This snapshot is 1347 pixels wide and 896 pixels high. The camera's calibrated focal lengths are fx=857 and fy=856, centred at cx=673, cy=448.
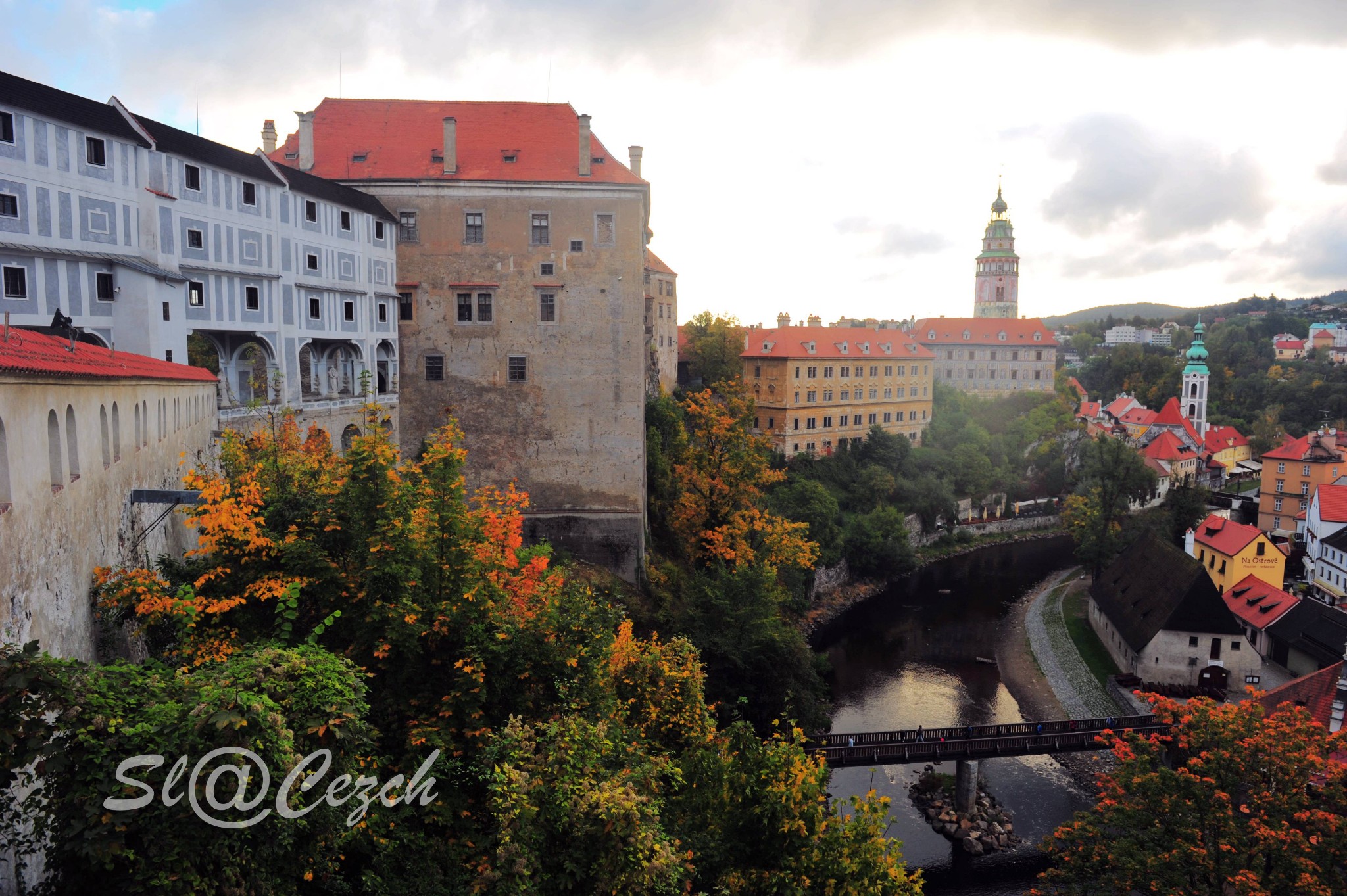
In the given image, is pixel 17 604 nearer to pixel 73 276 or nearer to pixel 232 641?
pixel 232 641

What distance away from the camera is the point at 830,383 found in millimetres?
63469

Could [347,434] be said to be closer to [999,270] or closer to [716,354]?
[716,354]

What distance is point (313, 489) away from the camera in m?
14.4

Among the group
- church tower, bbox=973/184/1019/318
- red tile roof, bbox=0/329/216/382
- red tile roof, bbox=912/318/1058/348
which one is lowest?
red tile roof, bbox=0/329/216/382

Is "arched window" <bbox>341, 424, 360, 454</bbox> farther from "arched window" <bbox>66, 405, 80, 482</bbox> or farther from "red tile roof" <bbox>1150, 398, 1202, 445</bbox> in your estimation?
"red tile roof" <bbox>1150, 398, 1202, 445</bbox>

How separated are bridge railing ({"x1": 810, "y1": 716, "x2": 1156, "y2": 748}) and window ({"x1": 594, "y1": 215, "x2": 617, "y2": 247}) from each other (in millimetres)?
17178

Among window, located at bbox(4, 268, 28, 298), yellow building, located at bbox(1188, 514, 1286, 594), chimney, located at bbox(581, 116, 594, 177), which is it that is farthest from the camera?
yellow building, located at bbox(1188, 514, 1286, 594)

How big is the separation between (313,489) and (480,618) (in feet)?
13.3

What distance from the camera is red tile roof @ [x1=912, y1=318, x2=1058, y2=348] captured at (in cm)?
8375

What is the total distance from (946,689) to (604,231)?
21968mm

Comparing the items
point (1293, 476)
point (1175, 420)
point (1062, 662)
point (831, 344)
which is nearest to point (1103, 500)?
point (1062, 662)

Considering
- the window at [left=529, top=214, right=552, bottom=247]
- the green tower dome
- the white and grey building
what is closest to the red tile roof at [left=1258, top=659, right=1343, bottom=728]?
the window at [left=529, top=214, right=552, bottom=247]

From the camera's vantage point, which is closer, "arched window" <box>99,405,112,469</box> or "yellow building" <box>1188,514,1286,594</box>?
"arched window" <box>99,405,112,469</box>

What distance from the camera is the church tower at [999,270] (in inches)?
4481
